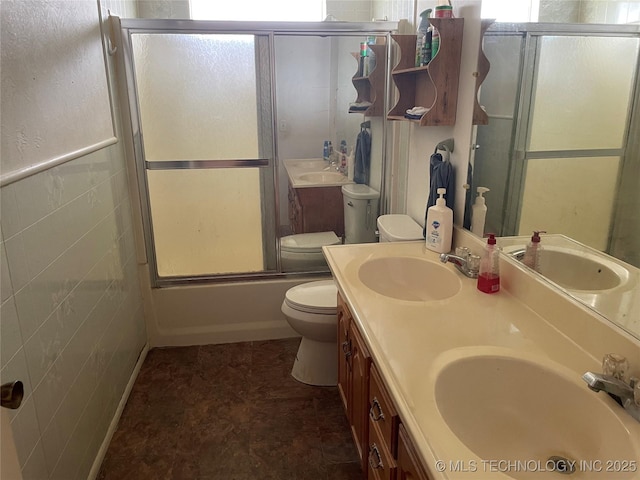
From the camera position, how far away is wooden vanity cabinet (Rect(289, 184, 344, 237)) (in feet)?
9.92

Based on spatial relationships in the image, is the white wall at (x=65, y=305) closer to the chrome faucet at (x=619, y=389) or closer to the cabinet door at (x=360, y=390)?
the cabinet door at (x=360, y=390)

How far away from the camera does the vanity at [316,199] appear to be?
2.99 metres

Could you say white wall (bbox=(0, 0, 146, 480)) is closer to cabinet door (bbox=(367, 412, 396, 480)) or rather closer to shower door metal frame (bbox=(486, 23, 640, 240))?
cabinet door (bbox=(367, 412, 396, 480))

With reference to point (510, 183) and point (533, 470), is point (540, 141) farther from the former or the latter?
point (533, 470)

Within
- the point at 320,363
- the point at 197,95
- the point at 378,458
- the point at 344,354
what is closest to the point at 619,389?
the point at 378,458

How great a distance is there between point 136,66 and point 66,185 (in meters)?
1.04

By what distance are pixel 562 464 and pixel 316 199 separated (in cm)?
222

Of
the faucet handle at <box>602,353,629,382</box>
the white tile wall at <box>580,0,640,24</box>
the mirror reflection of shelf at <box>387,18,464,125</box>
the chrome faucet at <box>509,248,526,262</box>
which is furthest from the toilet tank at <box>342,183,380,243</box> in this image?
the faucet handle at <box>602,353,629,382</box>

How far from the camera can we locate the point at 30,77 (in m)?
1.50

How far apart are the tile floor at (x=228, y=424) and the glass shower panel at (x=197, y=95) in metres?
1.21

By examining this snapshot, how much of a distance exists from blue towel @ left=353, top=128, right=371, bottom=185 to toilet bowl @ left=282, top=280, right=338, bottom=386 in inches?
31.6

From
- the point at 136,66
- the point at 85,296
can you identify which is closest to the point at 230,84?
the point at 136,66

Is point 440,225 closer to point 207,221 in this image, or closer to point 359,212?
point 359,212

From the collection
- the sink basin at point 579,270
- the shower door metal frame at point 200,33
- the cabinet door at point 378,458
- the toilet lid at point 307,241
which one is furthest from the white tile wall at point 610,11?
the toilet lid at point 307,241
